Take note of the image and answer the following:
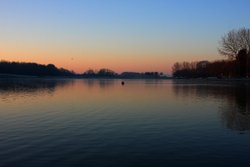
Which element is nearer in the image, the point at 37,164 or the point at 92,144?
the point at 37,164

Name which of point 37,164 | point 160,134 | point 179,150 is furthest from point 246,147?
point 37,164

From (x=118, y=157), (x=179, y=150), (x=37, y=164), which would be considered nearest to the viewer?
(x=37, y=164)

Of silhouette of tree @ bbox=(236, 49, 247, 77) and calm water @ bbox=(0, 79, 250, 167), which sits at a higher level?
silhouette of tree @ bbox=(236, 49, 247, 77)

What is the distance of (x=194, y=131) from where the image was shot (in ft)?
76.7

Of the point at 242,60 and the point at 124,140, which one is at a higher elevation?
the point at 242,60

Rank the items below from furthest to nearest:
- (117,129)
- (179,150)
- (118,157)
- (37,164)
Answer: (117,129) < (179,150) < (118,157) < (37,164)

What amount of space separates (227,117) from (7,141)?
19266 millimetres

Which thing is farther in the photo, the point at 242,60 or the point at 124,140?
the point at 242,60

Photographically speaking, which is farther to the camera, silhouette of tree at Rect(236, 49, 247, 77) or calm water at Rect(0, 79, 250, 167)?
silhouette of tree at Rect(236, 49, 247, 77)

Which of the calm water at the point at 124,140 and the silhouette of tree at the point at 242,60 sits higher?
the silhouette of tree at the point at 242,60

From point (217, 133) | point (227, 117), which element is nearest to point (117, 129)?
point (217, 133)

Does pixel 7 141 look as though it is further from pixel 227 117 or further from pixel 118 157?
pixel 227 117

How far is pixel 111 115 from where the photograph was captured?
104 ft

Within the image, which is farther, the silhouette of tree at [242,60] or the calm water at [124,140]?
the silhouette of tree at [242,60]
